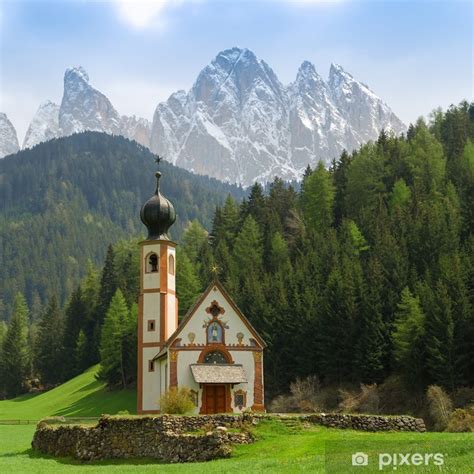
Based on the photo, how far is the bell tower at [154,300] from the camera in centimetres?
5419

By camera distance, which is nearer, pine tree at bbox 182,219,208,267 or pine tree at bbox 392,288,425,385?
pine tree at bbox 392,288,425,385

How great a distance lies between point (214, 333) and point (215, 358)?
159cm

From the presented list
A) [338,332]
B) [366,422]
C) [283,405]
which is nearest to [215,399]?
[283,405]

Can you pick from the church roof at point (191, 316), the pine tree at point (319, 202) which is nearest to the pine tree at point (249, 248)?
the pine tree at point (319, 202)

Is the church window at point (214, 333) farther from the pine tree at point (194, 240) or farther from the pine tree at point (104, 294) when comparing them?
the pine tree at point (194, 240)

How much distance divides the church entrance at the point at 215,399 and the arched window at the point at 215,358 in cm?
169

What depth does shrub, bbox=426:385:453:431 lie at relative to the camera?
4618 centimetres

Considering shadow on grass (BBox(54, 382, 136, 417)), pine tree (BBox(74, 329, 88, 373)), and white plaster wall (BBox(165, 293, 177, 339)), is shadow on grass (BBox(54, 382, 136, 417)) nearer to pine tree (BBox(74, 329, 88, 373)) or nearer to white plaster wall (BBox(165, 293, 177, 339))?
white plaster wall (BBox(165, 293, 177, 339))

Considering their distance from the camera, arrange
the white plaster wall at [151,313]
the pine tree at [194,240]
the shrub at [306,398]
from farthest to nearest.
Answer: the pine tree at [194,240] → the shrub at [306,398] → the white plaster wall at [151,313]

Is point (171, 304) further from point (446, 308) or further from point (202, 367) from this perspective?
point (446, 308)

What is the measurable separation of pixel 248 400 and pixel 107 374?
3671 centimetres

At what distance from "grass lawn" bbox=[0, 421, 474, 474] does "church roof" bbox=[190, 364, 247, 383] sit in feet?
51.9

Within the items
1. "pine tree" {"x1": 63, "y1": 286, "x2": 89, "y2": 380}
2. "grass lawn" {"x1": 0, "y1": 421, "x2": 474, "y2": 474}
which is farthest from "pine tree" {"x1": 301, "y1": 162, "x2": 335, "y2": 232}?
"grass lawn" {"x1": 0, "y1": 421, "x2": 474, "y2": 474}

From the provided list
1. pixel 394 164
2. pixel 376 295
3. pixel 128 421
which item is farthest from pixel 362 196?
pixel 128 421
